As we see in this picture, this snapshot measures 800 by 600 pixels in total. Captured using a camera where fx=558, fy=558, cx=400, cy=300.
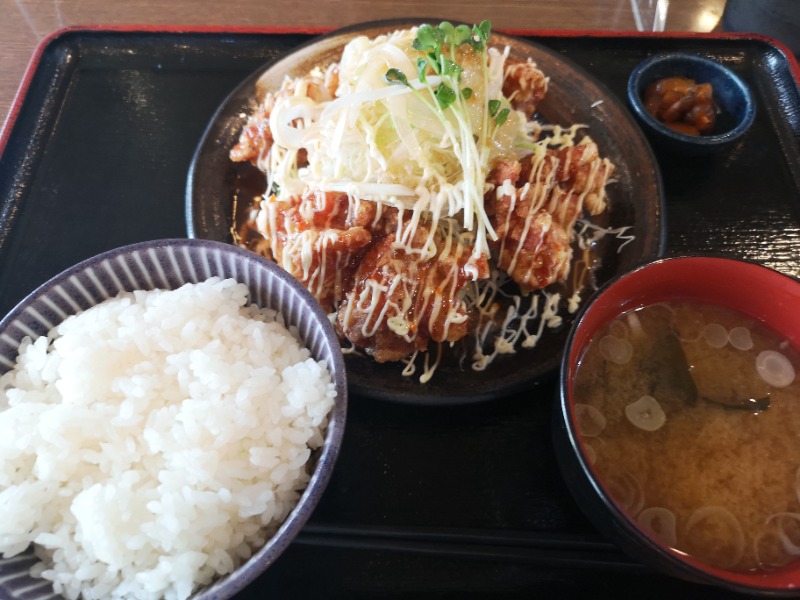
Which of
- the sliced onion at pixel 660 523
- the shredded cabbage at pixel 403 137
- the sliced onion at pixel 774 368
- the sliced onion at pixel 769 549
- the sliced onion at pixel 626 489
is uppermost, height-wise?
the shredded cabbage at pixel 403 137

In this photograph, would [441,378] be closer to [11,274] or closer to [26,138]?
[11,274]

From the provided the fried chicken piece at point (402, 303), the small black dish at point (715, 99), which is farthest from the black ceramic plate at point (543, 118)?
the small black dish at point (715, 99)

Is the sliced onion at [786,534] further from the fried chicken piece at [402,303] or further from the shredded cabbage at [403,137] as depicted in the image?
the shredded cabbage at [403,137]

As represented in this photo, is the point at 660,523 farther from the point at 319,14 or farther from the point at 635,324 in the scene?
the point at 319,14

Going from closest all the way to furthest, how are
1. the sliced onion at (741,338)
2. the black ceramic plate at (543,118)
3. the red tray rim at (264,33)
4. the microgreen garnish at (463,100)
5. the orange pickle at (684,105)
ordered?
the sliced onion at (741,338), the black ceramic plate at (543,118), the microgreen garnish at (463,100), the orange pickle at (684,105), the red tray rim at (264,33)

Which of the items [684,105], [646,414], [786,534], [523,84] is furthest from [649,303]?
[684,105]

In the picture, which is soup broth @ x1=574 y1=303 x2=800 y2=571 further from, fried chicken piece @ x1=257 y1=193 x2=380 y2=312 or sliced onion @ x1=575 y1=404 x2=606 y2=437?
fried chicken piece @ x1=257 y1=193 x2=380 y2=312
